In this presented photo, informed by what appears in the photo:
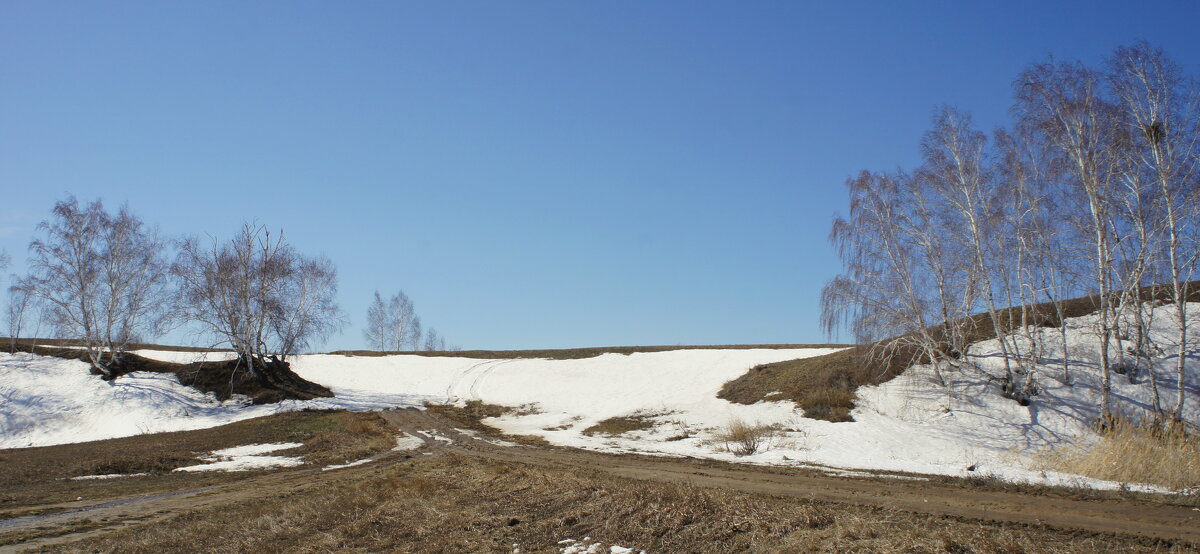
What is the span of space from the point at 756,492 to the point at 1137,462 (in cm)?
755

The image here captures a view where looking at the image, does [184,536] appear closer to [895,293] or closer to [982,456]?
[982,456]

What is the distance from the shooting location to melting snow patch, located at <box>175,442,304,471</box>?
17.3 meters

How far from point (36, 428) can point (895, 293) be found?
3477cm

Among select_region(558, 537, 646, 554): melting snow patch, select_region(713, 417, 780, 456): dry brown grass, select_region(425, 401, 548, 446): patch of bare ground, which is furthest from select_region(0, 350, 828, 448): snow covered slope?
select_region(558, 537, 646, 554): melting snow patch

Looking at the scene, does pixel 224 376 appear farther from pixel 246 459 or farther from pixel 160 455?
pixel 246 459

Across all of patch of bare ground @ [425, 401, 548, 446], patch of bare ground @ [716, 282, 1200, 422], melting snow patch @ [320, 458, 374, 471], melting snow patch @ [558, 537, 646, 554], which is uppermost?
patch of bare ground @ [716, 282, 1200, 422]

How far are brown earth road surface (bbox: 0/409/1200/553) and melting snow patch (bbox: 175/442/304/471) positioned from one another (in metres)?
1.72

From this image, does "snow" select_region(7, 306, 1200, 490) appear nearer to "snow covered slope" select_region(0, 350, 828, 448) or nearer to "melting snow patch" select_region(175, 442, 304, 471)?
"snow covered slope" select_region(0, 350, 828, 448)

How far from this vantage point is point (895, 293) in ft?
74.4

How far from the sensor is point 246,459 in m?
18.7

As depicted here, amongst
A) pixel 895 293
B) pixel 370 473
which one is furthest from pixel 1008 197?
pixel 370 473

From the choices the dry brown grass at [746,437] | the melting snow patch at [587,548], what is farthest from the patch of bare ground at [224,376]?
the melting snow patch at [587,548]

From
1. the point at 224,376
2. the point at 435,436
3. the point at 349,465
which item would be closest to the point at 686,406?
the point at 435,436

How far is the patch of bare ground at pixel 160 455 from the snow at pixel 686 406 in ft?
8.02
